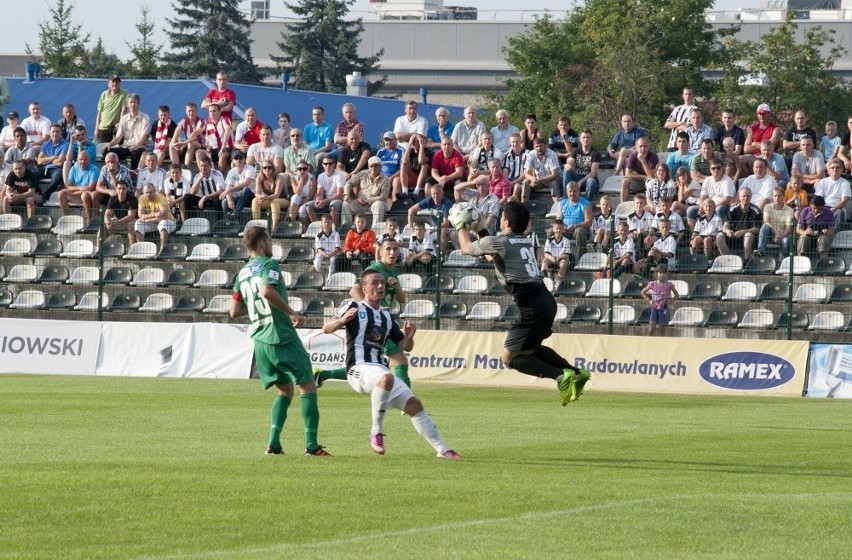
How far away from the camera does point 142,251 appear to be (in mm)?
28344

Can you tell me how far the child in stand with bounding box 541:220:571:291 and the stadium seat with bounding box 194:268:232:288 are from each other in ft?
22.2

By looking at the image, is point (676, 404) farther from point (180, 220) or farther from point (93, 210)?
point (93, 210)

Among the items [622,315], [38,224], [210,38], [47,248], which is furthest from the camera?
[210,38]

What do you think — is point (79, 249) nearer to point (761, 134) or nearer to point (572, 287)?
point (572, 287)

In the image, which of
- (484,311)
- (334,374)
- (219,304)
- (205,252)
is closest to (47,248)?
(205,252)

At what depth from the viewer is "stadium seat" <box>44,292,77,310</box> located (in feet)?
93.1

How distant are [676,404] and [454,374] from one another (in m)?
5.04

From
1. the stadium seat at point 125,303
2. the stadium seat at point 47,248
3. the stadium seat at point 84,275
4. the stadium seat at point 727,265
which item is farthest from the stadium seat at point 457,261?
the stadium seat at point 47,248

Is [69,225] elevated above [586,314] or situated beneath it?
elevated above

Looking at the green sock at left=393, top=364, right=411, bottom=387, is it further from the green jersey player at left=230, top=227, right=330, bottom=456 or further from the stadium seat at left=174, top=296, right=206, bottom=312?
the stadium seat at left=174, top=296, right=206, bottom=312

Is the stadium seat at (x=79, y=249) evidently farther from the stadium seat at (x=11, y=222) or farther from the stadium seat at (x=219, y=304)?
the stadium seat at (x=219, y=304)

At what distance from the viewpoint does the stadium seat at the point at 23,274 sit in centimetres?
2903

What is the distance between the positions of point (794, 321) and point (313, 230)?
9.46m

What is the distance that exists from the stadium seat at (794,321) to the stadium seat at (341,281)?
7.98 metres
